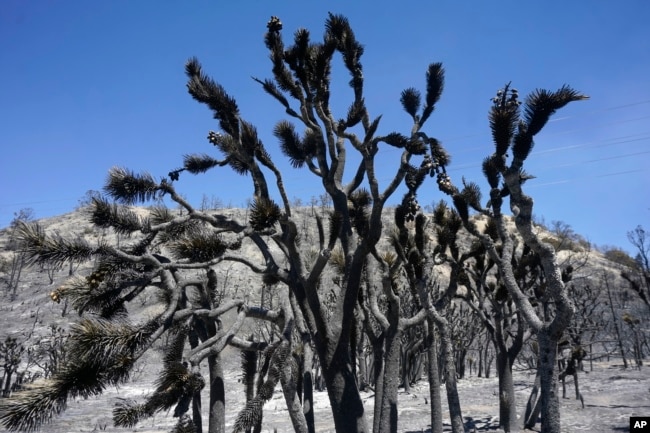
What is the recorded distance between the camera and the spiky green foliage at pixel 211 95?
6309 mm

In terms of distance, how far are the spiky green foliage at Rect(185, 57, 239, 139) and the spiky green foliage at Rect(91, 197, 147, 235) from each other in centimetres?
182

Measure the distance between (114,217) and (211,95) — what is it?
6.82 feet

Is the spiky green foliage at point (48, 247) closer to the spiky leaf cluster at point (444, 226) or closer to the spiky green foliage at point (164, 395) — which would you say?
the spiky green foliage at point (164, 395)

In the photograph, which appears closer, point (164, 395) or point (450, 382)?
point (164, 395)

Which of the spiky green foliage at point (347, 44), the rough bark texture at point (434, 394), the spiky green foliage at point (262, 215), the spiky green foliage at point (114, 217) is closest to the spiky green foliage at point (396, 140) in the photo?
the spiky green foliage at point (347, 44)

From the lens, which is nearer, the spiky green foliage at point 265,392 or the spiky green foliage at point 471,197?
the spiky green foliage at point 265,392

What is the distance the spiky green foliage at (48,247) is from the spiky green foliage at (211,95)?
2575 mm

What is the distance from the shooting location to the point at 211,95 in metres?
6.28

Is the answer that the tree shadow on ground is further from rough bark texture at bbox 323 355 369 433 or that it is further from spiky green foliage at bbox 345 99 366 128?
spiky green foliage at bbox 345 99 366 128

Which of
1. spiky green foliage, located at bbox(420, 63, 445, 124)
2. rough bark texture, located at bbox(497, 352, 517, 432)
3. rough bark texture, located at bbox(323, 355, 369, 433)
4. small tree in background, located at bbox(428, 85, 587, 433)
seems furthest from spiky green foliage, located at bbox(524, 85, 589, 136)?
rough bark texture, located at bbox(497, 352, 517, 432)

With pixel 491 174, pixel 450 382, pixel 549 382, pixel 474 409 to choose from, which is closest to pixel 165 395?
pixel 549 382

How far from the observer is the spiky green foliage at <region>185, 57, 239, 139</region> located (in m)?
6.31

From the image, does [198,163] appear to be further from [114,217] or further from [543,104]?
[543,104]

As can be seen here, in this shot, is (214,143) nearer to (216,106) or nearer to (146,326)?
(216,106)
